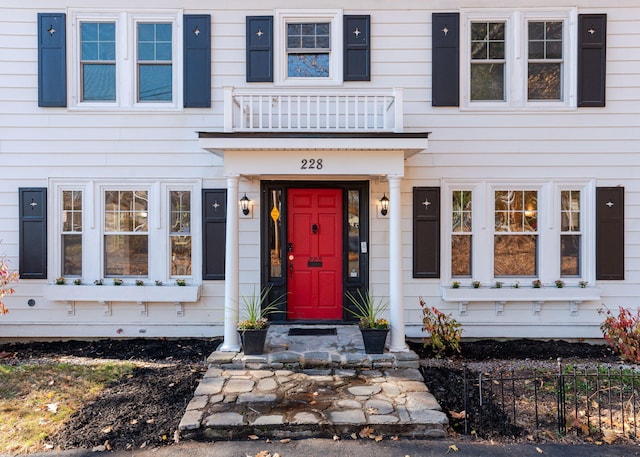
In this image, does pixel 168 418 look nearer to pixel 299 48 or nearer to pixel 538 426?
pixel 538 426

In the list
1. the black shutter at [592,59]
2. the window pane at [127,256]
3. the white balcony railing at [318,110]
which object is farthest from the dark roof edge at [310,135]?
the black shutter at [592,59]

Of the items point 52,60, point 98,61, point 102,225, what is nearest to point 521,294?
point 102,225

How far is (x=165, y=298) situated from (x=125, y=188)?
198cm

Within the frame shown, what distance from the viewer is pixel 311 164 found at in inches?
242

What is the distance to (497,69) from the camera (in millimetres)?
7434

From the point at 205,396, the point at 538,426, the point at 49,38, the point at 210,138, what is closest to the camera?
the point at 538,426

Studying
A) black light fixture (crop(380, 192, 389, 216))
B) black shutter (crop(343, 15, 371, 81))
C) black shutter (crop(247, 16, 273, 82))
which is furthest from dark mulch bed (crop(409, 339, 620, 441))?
black shutter (crop(247, 16, 273, 82))

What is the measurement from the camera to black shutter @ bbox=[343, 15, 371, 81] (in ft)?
23.8

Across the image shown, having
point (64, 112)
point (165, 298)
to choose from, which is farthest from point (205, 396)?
point (64, 112)

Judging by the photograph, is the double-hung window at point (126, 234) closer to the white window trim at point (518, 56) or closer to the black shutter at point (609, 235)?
the white window trim at point (518, 56)

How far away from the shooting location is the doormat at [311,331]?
6914 mm

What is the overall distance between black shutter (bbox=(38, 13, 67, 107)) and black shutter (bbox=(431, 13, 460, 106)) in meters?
6.08

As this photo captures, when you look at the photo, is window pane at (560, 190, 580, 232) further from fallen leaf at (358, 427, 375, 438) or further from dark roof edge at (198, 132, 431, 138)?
fallen leaf at (358, 427, 375, 438)

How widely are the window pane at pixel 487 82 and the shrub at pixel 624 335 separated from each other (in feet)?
12.9
